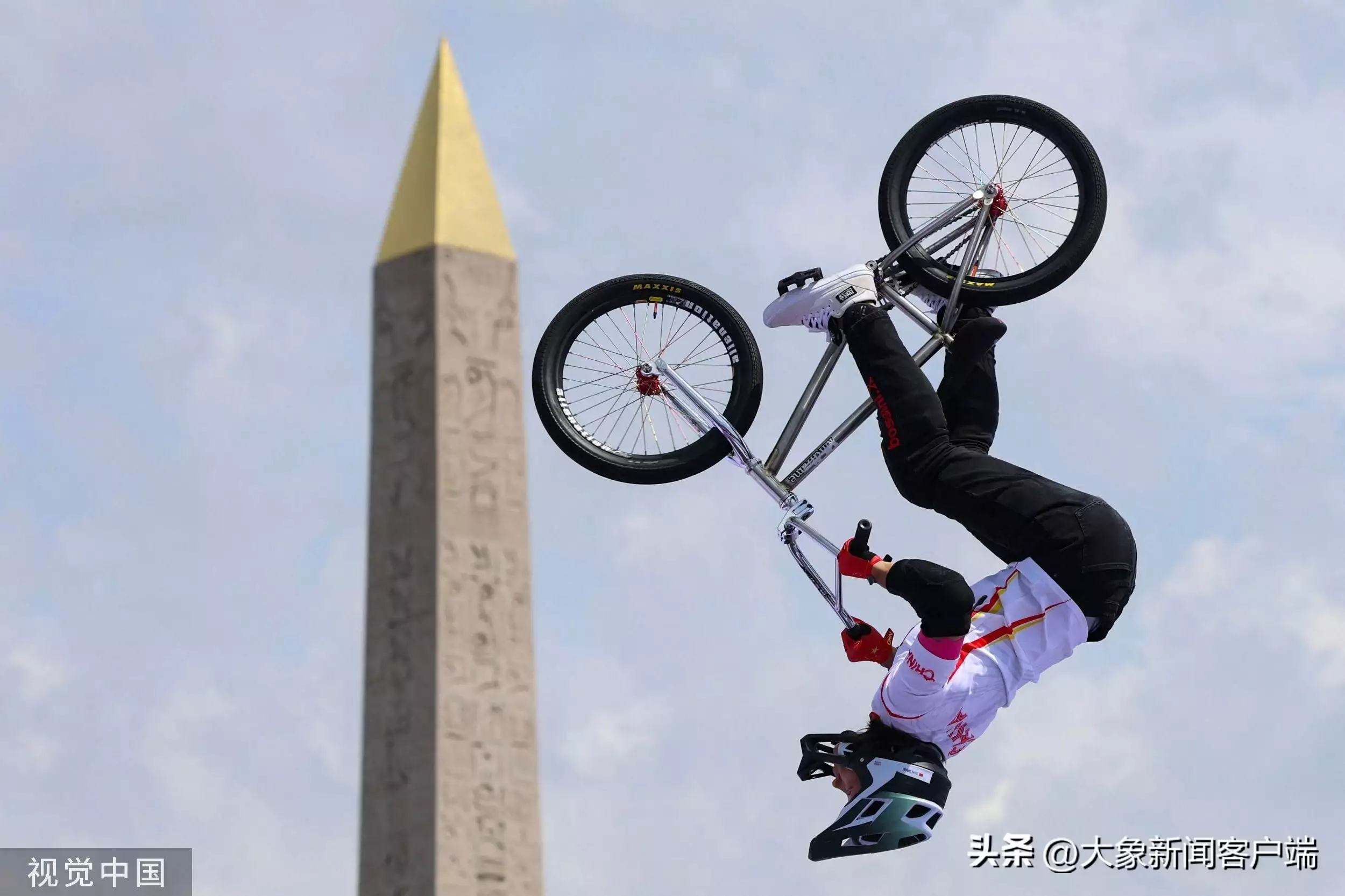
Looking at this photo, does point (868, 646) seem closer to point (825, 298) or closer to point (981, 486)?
point (981, 486)

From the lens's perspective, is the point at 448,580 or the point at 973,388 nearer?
the point at 448,580

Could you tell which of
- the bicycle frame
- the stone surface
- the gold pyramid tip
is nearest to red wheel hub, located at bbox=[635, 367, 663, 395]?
the bicycle frame

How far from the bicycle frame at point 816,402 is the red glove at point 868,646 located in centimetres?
8

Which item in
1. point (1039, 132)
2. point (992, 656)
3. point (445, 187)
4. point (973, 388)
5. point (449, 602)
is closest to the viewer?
point (449, 602)

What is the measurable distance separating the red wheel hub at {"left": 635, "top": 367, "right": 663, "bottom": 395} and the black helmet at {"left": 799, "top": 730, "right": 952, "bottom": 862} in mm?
2278

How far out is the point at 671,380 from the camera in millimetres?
13773

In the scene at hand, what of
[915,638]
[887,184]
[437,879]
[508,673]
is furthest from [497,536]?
[887,184]

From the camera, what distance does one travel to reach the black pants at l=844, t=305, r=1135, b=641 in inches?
517

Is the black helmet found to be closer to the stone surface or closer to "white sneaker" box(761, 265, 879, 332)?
"white sneaker" box(761, 265, 879, 332)

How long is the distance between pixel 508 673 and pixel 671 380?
205 inches

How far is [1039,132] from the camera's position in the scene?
1420 cm

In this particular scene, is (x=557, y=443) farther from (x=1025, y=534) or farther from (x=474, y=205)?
(x=474, y=205)

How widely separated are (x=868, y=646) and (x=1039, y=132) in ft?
10.7

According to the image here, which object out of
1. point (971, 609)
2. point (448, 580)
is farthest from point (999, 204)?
point (448, 580)
